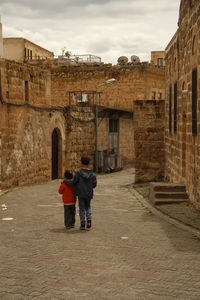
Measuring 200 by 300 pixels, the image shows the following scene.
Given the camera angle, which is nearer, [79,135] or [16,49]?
[79,135]

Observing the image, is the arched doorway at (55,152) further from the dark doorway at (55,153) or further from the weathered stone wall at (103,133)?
the weathered stone wall at (103,133)

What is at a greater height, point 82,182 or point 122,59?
point 122,59

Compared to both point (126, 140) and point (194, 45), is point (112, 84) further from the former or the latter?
point (194, 45)

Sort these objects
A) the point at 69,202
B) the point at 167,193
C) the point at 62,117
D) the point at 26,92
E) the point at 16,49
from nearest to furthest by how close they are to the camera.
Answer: the point at 69,202 < the point at 167,193 < the point at 26,92 < the point at 62,117 < the point at 16,49

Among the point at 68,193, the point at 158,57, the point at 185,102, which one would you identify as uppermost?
the point at 158,57

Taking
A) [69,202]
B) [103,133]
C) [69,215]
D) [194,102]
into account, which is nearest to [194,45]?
[194,102]

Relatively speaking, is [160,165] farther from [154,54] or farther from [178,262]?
[154,54]

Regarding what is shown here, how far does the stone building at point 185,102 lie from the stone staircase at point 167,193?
27 centimetres

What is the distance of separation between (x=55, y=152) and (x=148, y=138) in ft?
19.1

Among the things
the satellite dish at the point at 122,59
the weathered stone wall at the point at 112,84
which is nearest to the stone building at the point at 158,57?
the satellite dish at the point at 122,59

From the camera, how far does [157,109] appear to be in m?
19.5

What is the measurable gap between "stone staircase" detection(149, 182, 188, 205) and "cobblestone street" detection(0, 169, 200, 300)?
1.49m

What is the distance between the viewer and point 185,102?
13664 mm

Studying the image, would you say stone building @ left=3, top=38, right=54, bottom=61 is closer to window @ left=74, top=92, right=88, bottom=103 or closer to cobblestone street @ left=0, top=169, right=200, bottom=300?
window @ left=74, top=92, right=88, bottom=103
